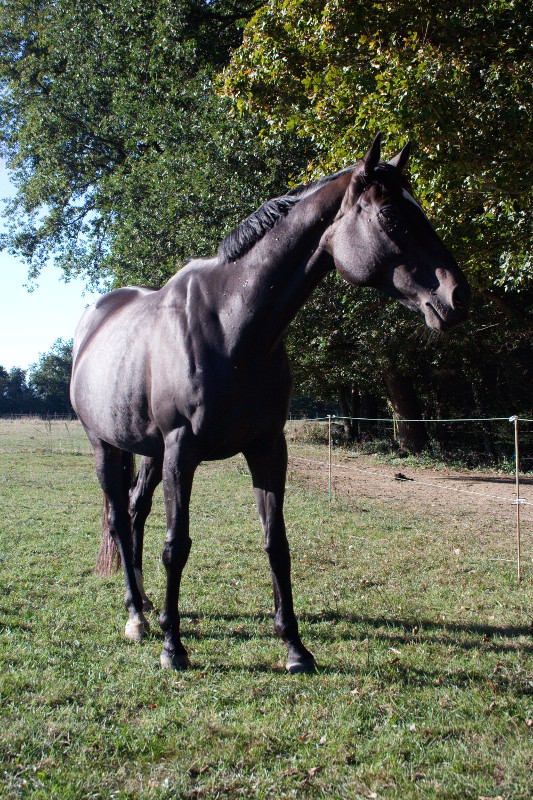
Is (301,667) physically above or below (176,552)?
below

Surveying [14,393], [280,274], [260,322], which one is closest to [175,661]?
[260,322]

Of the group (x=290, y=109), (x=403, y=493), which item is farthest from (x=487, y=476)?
(x=290, y=109)

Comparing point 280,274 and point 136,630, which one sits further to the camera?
point 136,630

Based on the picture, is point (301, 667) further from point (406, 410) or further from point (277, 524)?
point (406, 410)

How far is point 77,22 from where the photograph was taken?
18250mm

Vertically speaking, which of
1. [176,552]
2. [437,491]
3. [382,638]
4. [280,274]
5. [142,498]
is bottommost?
[437,491]

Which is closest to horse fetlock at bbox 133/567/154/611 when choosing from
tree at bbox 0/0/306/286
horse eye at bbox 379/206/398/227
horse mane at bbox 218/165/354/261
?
horse mane at bbox 218/165/354/261

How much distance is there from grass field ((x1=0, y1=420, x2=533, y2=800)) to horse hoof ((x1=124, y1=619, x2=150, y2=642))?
0.23ft

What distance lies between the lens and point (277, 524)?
409cm

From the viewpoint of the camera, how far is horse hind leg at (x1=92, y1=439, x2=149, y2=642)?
4785mm

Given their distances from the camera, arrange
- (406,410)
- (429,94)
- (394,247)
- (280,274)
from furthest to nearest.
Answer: (406,410), (429,94), (280,274), (394,247)

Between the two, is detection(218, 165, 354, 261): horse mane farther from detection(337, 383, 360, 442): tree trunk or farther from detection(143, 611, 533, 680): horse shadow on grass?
detection(337, 383, 360, 442): tree trunk

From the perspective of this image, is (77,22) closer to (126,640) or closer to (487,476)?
(487,476)

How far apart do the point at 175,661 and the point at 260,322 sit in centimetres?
214
